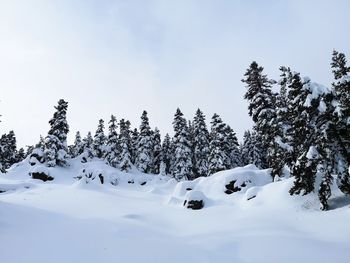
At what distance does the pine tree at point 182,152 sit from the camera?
55312mm

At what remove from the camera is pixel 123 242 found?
1412 centimetres

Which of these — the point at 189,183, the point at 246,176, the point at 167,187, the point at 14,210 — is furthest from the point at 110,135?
the point at 14,210

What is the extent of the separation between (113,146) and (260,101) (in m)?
35.7

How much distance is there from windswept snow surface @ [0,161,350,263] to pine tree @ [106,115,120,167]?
29.3 metres

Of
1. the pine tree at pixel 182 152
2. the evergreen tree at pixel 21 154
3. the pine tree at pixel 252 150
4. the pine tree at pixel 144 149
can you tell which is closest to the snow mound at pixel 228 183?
the pine tree at pixel 182 152

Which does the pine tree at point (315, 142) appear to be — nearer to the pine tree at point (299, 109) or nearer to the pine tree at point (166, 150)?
the pine tree at point (299, 109)

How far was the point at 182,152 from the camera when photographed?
2173 inches

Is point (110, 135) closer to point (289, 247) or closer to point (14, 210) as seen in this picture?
point (14, 210)

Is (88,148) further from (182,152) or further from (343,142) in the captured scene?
(343,142)

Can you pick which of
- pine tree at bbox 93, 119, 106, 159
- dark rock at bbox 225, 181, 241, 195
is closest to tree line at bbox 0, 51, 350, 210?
pine tree at bbox 93, 119, 106, 159

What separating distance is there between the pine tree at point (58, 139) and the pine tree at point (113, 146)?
10.5 m

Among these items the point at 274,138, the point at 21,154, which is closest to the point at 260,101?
the point at 274,138

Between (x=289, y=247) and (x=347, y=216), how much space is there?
554cm

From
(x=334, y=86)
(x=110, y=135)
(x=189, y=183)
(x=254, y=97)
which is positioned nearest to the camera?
(x=334, y=86)
